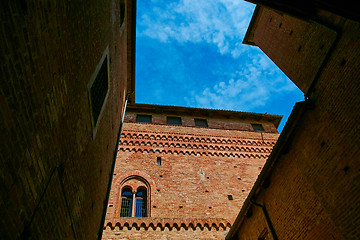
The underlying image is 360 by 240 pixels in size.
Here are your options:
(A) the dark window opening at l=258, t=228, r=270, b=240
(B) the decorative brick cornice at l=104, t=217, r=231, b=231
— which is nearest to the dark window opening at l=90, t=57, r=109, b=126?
(A) the dark window opening at l=258, t=228, r=270, b=240

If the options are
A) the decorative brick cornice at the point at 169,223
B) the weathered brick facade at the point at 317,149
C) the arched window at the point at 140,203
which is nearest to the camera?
the weathered brick facade at the point at 317,149

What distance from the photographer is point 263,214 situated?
6.58m

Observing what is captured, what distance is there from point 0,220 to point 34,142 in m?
0.74

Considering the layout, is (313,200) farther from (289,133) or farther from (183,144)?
(183,144)

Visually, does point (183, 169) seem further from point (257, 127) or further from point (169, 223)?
point (257, 127)

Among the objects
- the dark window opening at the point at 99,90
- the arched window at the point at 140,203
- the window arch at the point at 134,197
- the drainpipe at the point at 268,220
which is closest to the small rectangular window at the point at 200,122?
the window arch at the point at 134,197

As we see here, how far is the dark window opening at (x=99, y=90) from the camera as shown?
4618 mm

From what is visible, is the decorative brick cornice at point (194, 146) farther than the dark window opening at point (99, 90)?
Yes

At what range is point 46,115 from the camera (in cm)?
259

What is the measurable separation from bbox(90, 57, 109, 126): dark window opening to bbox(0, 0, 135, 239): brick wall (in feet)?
1.11

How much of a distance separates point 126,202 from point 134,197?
0.38 metres

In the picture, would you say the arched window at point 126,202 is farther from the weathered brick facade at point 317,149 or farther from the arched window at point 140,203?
the weathered brick facade at point 317,149

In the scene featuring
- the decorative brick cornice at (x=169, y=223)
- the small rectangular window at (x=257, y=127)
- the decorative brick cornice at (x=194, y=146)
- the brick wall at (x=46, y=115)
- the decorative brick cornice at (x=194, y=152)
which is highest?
the small rectangular window at (x=257, y=127)

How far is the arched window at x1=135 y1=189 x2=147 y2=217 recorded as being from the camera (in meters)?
10.3
